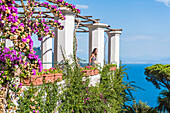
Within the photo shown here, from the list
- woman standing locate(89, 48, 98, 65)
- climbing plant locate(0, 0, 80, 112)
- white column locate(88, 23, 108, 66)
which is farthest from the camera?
white column locate(88, 23, 108, 66)

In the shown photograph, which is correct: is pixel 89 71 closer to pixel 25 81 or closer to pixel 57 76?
pixel 57 76

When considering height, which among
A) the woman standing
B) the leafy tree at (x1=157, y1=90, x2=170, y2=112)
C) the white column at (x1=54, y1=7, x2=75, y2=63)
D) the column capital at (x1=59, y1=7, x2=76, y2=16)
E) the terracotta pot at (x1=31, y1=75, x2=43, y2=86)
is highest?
the column capital at (x1=59, y1=7, x2=76, y2=16)

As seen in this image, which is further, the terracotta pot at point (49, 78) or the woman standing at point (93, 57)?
the woman standing at point (93, 57)

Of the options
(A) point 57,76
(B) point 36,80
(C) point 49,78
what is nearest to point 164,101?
(A) point 57,76

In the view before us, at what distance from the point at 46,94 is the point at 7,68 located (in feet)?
4.83

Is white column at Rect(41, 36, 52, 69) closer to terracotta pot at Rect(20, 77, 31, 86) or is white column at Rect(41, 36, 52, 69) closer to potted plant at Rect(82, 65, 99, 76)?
potted plant at Rect(82, 65, 99, 76)

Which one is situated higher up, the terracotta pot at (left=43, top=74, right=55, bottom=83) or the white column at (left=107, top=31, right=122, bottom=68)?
the white column at (left=107, top=31, right=122, bottom=68)

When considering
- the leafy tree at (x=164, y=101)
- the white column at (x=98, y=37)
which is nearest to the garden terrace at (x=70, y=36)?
the white column at (x=98, y=37)

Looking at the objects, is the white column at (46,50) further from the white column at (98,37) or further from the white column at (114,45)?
the white column at (114,45)

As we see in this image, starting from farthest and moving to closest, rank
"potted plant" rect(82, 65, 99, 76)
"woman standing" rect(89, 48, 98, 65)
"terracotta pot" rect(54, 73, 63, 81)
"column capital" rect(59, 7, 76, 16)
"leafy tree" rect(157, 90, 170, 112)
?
"leafy tree" rect(157, 90, 170, 112)
"woman standing" rect(89, 48, 98, 65)
"potted plant" rect(82, 65, 99, 76)
"column capital" rect(59, 7, 76, 16)
"terracotta pot" rect(54, 73, 63, 81)

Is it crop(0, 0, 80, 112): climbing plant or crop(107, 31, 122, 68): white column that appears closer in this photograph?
crop(0, 0, 80, 112): climbing plant

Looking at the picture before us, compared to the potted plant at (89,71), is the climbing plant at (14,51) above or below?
above

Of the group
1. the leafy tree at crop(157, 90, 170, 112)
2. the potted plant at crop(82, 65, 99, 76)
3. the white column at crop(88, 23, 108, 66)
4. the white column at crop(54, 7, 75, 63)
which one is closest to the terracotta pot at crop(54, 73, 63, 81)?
the white column at crop(54, 7, 75, 63)

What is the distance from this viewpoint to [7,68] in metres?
4.36
